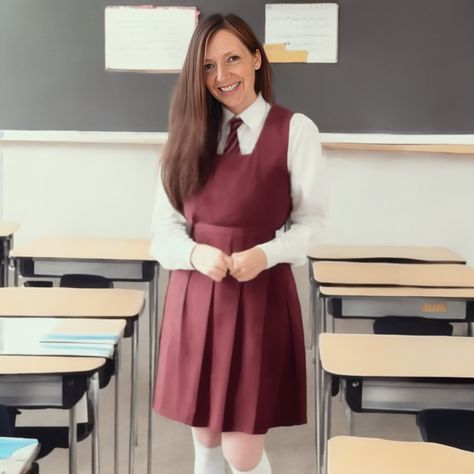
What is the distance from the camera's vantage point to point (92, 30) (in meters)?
3.87

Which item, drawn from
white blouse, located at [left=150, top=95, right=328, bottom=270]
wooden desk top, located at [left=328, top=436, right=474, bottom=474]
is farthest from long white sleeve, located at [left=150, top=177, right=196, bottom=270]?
wooden desk top, located at [left=328, top=436, right=474, bottom=474]

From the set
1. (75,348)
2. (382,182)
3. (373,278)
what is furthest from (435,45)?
(75,348)

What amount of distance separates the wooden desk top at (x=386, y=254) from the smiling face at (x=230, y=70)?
1725 millimetres

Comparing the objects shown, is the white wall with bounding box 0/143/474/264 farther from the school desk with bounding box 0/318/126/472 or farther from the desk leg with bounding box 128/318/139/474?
the school desk with bounding box 0/318/126/472

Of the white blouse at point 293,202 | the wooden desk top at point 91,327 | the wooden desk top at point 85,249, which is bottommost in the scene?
the wooden desk top at point 91,327

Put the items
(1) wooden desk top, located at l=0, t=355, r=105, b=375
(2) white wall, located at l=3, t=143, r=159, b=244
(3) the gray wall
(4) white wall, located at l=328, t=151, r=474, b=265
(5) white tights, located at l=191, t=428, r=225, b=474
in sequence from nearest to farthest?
(1) wooden desk top, located at l=0, t=355, r=105, b=375 → (5) white tights, located at l=191, t=428, r=225, b=474 → (3) the gray wall → (4) white wall, located at l=328, t=151, r=474, b=265 → (2) white wall, located at l=3, t=143, r=159, b=244

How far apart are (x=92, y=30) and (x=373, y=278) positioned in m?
2.05

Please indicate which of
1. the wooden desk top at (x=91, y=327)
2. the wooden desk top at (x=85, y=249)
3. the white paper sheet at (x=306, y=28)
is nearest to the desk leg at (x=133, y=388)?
the wooden desk top at (x=91, y=327)

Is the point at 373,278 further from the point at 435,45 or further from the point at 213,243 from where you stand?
the point at 435,45

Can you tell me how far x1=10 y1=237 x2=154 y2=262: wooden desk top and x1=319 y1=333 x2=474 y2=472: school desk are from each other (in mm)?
1570

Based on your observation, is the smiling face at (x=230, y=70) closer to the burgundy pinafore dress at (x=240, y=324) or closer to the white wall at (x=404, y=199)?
the burgundy pinafore dress at (x=240, y=324)

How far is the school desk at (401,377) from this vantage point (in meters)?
1.76

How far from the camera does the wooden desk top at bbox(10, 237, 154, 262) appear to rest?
3.28 metres

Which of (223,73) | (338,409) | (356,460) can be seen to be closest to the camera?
(356,460)
